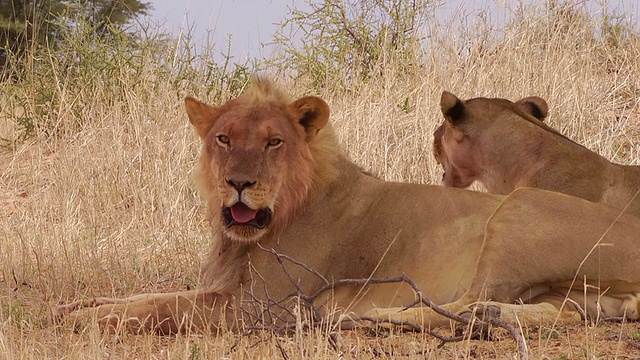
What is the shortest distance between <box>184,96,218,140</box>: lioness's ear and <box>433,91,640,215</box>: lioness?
1668 mm

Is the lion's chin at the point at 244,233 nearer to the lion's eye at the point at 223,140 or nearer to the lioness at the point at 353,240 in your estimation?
the lioness at the point at 353,240

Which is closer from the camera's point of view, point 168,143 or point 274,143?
point 274,143

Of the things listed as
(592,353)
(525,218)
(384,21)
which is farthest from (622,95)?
(592,353)

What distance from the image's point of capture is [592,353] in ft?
11.9

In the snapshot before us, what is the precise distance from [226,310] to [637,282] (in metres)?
1.86

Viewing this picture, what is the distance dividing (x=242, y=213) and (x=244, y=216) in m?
0.02

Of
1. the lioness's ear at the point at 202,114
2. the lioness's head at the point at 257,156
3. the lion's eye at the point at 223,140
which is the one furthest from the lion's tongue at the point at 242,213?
the lioness's ear at the point at 202,114

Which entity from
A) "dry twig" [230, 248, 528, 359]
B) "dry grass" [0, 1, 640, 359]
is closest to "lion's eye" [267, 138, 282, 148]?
"dry twig" [230, 248, 528, 359]

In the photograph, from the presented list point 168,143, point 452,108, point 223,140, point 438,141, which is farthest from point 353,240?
point 168,143

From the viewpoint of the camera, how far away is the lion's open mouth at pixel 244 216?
15.7ft

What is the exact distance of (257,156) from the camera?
4.78 metres

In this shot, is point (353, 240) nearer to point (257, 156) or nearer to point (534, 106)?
point (257, 156)

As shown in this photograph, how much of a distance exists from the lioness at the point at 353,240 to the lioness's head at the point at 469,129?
4.08 feet

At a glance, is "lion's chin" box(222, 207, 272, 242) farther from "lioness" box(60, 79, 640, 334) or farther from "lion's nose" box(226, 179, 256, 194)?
"lion's nose" box(226, 179, 256, 194)
